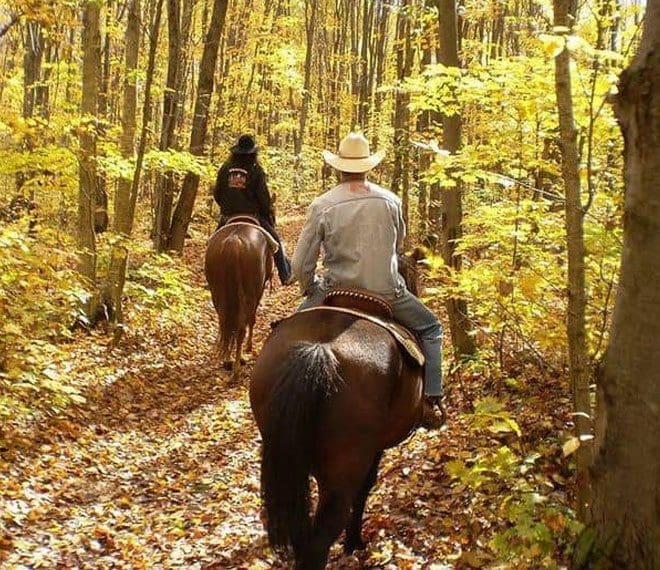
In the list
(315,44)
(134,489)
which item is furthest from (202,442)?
(315,44)

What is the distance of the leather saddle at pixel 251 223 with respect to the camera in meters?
9.77

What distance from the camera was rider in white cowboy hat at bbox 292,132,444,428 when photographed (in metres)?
4.56

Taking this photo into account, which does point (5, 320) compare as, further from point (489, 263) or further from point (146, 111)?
point (489, 263)

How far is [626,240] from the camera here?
249 cm

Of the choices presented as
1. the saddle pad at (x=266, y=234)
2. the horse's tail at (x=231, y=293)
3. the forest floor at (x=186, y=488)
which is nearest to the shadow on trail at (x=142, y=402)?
the forest floor at (x=186, y=488)

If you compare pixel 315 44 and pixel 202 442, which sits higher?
pixel 315 44

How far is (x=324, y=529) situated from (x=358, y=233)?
6.30ft

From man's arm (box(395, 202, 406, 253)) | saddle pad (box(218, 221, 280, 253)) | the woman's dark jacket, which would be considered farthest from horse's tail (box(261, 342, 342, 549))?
the woman's dark jacket

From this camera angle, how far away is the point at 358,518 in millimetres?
4832

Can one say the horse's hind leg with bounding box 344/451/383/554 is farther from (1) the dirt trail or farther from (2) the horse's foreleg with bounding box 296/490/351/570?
(2) the horse's foreleg with bounding box 296/490/351/570

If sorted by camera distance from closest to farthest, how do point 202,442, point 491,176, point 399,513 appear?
point 399,513 → point 491,176 → point 202,442

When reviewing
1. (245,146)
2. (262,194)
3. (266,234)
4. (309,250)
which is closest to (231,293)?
(266,234)

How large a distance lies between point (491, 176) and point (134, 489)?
434cm

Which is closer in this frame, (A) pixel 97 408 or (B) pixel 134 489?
(B) pixel 134 489
